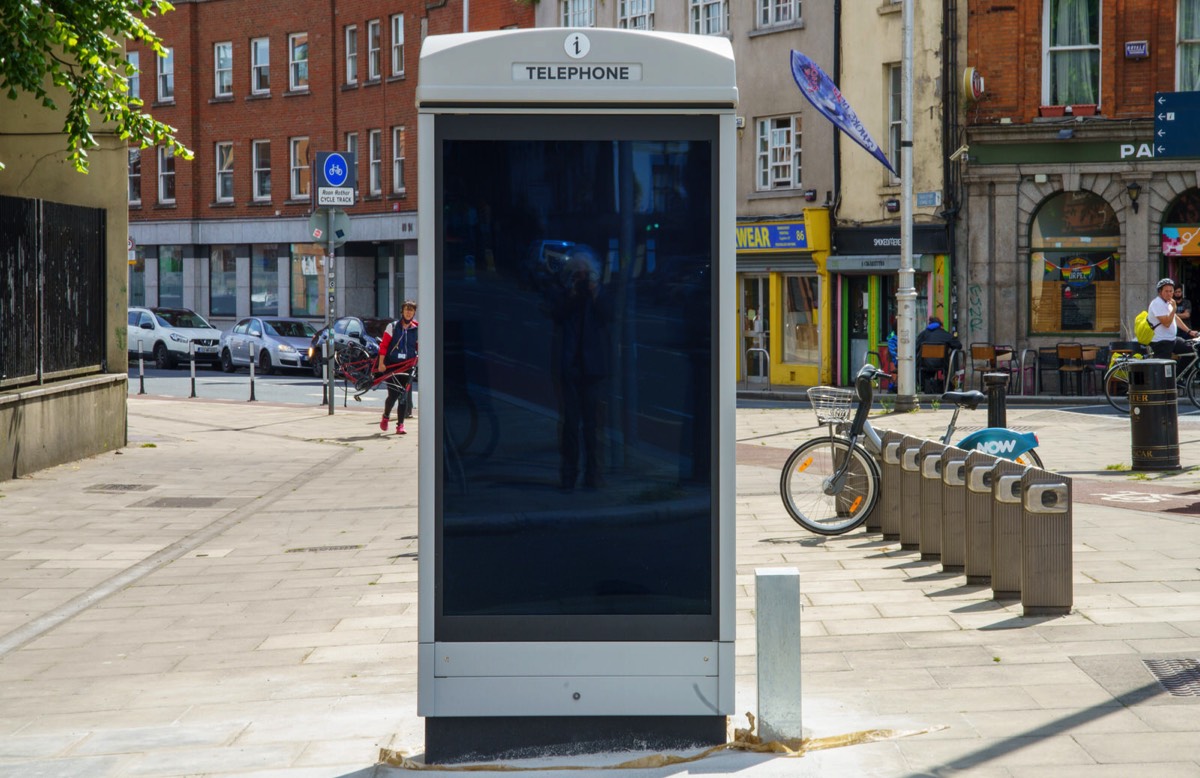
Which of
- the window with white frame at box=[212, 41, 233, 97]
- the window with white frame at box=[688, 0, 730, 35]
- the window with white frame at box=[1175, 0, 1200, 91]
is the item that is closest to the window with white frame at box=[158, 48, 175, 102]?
the window with white frame at box=[212, 41, 233, 97]

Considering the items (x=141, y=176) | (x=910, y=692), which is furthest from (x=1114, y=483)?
(x=141, y=176)

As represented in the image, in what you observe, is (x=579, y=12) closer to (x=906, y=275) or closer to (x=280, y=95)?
(x=280, y=95)

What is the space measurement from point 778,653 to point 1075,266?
26.1 meters

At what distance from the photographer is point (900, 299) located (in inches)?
966

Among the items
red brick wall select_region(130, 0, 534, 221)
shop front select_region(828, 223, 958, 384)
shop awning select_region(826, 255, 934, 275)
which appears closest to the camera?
shop front select_region(828, 223, 958, 384)

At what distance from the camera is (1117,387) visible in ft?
83.6

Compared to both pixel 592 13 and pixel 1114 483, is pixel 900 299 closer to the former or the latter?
pixel 1114 483

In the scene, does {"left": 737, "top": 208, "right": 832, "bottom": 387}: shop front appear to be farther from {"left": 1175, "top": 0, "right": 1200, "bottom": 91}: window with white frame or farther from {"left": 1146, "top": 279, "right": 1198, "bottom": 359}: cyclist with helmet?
{"left": 1146, "top": 279, "right": 1198, "bottom": 359}: cyclist with helmet

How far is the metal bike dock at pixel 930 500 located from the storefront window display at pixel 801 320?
23891 mm

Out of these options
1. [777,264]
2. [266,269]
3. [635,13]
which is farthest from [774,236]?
[266,269]

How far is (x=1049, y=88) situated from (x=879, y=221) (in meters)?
4.43

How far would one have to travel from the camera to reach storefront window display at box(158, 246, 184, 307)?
2079 inches

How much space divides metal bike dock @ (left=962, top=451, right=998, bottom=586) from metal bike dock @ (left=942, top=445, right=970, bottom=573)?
30 cm

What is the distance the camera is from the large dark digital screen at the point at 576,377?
5.14 metres
